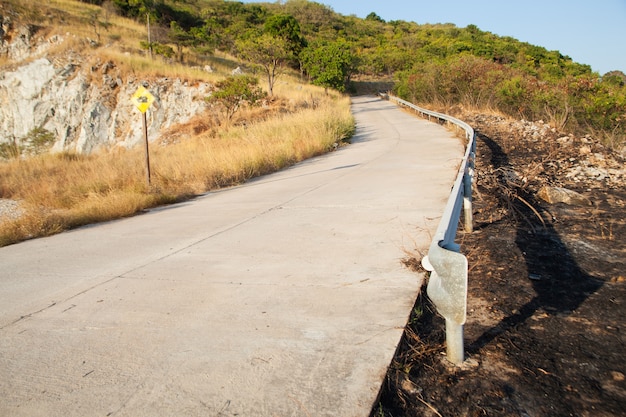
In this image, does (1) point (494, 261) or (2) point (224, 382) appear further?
(1) point (494, 261)

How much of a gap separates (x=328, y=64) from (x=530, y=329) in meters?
47.5

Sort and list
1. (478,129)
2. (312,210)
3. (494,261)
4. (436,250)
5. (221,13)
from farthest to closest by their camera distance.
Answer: (221,13)
(478,129)
(312,210)
(494,261)
(436,250)

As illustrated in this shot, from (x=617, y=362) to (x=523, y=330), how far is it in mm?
549

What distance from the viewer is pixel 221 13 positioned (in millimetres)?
73375

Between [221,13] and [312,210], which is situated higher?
[221,13]

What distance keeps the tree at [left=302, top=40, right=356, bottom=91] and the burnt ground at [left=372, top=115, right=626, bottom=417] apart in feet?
140

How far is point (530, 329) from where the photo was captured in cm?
293

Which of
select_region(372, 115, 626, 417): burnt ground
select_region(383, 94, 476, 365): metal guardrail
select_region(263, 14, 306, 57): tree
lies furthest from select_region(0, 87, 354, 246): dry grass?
select_region(263, 14, 306, 57): tree

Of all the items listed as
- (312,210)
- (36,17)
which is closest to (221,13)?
(36,17)

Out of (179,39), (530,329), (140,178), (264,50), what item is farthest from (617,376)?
(179,39)

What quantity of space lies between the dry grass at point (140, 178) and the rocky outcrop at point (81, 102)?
10473mm

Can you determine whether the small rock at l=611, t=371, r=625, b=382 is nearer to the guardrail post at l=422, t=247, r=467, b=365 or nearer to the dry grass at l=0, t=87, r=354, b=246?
the guardrail post at l=422, t=247, r=467, b=365

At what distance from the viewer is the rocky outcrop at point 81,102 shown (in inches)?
1191

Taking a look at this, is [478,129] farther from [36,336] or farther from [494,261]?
[36,336]
